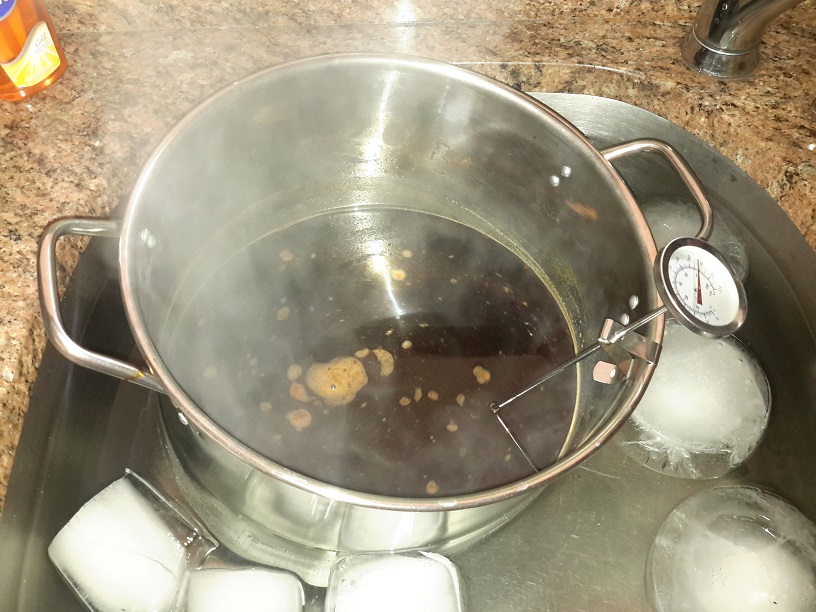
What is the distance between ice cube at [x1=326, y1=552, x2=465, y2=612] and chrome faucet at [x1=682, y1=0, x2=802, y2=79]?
801 mm

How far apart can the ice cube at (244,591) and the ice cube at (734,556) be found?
17.0 inches

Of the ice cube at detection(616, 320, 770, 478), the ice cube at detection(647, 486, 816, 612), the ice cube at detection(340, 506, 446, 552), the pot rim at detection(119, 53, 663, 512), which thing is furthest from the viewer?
the ice cube at detection(616, 320, 770, 478)

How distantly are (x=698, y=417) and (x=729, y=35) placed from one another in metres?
0.54

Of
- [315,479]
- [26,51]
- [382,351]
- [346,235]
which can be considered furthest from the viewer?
[346,235]

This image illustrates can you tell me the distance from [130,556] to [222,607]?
12 centimetres

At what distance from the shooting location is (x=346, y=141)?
1.01 metres

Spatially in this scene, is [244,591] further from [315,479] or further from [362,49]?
[362,49]

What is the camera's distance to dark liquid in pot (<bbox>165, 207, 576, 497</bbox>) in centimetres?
83

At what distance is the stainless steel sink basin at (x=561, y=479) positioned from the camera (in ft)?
2.39

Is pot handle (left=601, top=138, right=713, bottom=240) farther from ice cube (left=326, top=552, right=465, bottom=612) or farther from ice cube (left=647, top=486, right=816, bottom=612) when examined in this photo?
ice cube (left=326, top=552, right=465, bottom=612)

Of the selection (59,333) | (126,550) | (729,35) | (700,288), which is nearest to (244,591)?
(126,550)

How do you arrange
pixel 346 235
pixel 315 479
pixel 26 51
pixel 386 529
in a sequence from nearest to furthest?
pixel 315 479 → pixel 386 529 → pixel 26 51 → pixel 346 235

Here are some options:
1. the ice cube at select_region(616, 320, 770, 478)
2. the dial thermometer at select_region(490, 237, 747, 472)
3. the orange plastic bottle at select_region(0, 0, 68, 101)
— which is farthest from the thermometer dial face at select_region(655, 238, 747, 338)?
the orange plastic bottle at select_region(0, 0, 68, 101)

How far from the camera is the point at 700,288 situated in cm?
71
